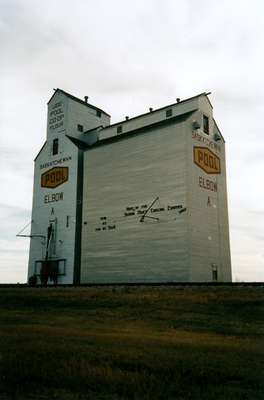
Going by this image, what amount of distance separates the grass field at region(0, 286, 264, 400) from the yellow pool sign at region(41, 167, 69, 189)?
26429mm

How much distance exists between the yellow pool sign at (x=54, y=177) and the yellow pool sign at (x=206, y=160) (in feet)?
48.8

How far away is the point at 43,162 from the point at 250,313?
117 feet

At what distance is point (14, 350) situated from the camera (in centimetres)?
1033

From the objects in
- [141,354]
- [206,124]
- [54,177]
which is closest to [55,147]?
[54,177]

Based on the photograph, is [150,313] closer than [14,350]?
No

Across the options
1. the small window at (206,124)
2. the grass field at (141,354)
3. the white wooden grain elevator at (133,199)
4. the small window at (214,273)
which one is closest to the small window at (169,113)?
the white wooden grain elevator at (133,199)

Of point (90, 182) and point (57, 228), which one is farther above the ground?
point (90, 182)

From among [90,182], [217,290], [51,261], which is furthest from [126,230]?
[217,290]

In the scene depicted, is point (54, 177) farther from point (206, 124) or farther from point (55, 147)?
point (206, 124)

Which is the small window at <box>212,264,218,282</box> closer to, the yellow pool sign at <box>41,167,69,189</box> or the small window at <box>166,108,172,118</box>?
the small window at <box>166,108,172,118</box>

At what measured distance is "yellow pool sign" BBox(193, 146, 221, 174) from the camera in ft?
125

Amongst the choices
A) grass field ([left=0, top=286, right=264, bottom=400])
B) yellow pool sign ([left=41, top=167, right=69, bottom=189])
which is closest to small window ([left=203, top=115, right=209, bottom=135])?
yellow pool sign ([left=41, top=167, right=69, bottom=189])

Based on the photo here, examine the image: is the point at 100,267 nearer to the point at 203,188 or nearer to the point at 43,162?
the point at 203,188

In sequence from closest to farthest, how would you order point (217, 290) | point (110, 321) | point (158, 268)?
point (110, 321) < point (217, 290) < point (158, 268)
